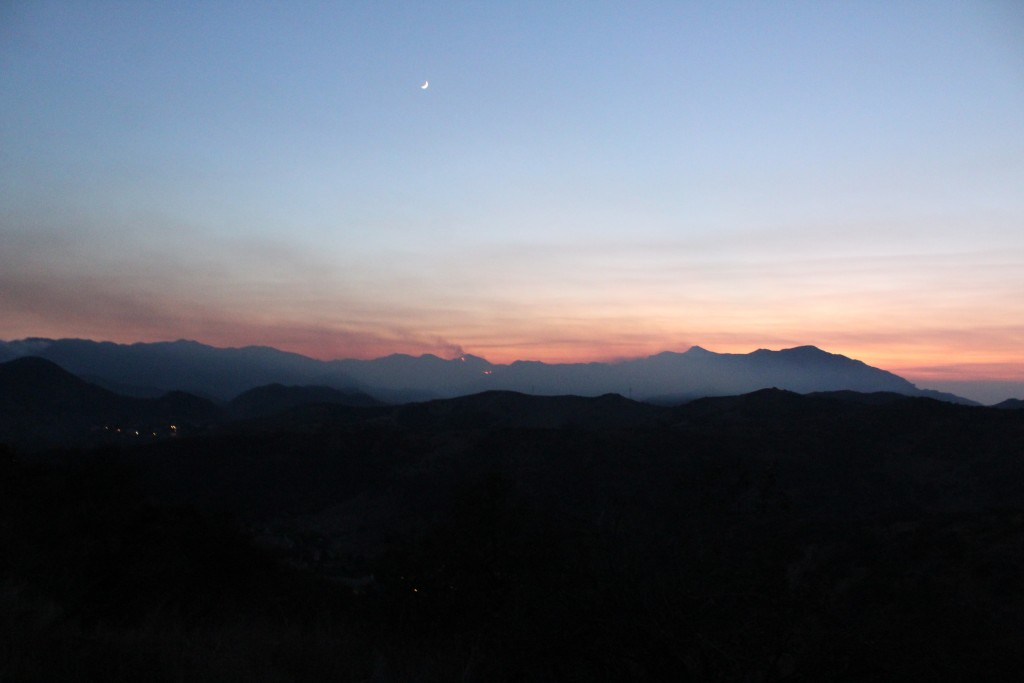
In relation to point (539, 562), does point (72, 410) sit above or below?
below

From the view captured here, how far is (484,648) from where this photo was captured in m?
7.73

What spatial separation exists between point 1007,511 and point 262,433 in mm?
62379

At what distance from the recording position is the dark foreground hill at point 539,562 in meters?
5.99

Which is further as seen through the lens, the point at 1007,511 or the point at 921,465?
the point at 921,465

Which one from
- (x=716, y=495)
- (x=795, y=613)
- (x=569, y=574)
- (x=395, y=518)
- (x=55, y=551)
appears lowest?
(x=395, y=518)

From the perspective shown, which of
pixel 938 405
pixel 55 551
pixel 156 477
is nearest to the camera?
pixel 55 551

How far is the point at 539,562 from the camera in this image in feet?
34.2

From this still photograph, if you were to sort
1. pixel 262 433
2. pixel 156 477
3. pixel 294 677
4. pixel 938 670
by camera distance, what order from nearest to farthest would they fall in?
pixel 938 670
pixel 294 677
pixel 156 477
pixel 262 433

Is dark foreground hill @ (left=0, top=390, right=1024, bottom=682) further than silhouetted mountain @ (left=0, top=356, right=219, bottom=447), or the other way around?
silhouetted mountain @ (left=0, top=356, right=219, bottom=447)

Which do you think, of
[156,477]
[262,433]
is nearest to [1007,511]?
[156,477]

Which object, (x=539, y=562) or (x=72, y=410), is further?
(x=72, y=410)

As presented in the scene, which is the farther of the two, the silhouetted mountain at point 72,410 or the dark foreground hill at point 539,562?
the silhouetted mountain at point 72,410

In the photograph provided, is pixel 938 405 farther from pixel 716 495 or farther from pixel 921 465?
pixel 716 495

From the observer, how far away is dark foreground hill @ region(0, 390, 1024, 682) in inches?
236
